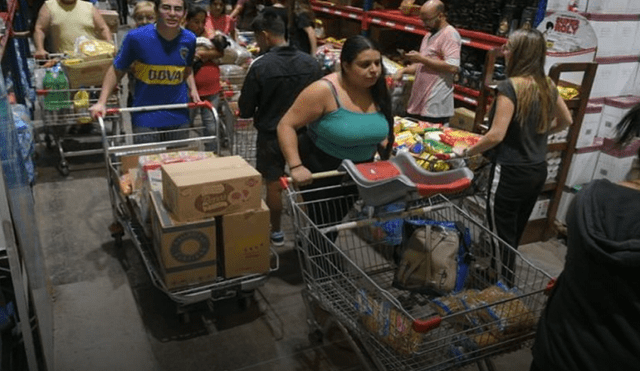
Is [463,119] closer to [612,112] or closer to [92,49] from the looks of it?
[612,112]

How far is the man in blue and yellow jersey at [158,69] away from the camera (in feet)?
12.5

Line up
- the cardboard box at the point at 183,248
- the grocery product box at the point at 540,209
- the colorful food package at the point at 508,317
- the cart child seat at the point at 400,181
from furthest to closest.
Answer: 1. the grocery product box at the point at 540,209
2. the cardboard box at the point at 183,248
3. the cart child seat at the point at 400,181
4. the colorful food package at the point at 508,317

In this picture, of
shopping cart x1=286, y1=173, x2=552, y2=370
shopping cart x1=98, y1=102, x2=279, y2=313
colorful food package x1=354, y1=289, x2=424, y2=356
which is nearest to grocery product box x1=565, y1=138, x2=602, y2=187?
shopping cart x1=286, y1=173, x2=552, y2=370

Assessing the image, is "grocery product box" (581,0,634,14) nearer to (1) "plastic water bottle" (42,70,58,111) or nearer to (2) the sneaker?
(2) the sneaker

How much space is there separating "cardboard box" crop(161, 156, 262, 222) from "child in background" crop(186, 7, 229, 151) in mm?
1803

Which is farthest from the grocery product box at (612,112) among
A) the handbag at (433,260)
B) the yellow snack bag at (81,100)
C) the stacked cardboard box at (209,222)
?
the yellow snack bag at (81,100)

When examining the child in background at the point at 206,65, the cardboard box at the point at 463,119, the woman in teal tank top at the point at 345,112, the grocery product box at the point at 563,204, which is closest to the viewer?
the woman in teal tank top at the point at 345,112

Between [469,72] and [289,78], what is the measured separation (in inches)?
111

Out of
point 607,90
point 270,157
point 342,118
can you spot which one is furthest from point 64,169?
point 607,90

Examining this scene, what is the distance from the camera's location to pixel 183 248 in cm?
308

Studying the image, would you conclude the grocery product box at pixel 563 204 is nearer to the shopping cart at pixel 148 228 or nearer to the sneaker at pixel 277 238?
the sneaker at pixel 277 238

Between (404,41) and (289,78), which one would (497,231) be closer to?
(289,78)

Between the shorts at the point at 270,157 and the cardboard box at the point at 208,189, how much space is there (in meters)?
0.77

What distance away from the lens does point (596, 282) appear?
1569 mm
